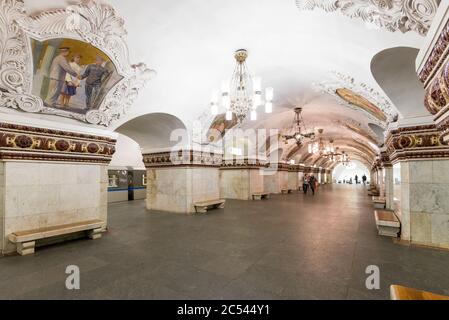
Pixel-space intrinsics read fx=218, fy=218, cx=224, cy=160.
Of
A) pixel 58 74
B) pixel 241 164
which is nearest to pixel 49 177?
pixel 58 74

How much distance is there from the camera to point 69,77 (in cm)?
407

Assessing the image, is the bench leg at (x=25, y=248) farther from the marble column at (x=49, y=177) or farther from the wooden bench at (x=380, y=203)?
the wooden bench at (x=380, y=203)

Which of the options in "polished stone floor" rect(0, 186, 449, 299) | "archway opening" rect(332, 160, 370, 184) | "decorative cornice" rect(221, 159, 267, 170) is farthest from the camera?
"archway opening" rect(332, 160, 370, 184)

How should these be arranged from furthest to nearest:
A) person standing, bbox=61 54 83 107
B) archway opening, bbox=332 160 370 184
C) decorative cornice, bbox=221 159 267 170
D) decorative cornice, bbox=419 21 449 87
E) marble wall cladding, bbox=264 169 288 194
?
1. archway opening, bbox=332 160 370 184
2. marble wall cladding, bbox=264 169 288 194
3. decorative cornice, bbox=221 159 267 170
4. person standing, bbox=61 54 83 107
5. decorative cornice, bbox=419 21 449 87

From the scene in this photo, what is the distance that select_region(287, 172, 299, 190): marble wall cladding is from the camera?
17.8m

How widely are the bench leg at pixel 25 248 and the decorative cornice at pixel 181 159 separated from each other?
14.3 feet

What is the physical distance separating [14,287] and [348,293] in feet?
12.6

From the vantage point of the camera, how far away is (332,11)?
3.14 metres

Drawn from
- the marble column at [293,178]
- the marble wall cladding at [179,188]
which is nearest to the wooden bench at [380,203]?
the marble wall cladding at [179,188]

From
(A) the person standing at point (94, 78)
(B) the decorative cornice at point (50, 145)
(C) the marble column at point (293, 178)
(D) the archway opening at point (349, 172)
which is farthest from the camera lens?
(D) the archway opening at point (349, 172)

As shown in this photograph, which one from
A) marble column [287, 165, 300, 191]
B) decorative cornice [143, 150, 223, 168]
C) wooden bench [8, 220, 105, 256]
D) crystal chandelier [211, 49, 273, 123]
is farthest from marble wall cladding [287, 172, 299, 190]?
wooden bench [8, 220, 105, 256]

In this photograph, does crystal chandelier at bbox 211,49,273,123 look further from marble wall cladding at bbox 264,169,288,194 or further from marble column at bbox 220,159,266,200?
marble wall cladding at bbox 264,169,288,194

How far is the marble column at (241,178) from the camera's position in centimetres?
1177
